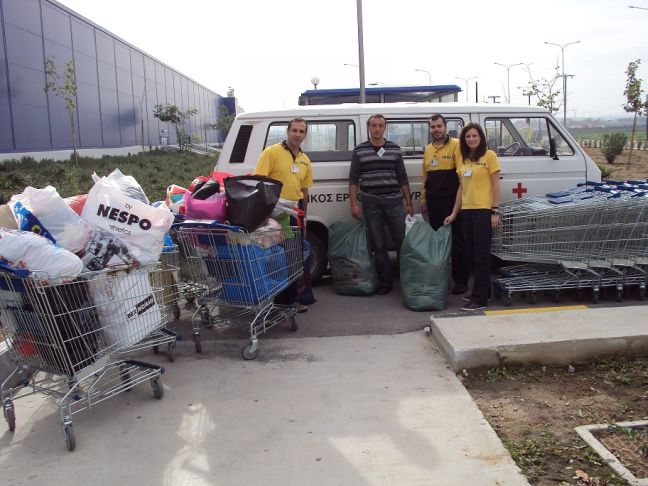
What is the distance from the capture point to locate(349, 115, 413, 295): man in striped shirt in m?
6.14

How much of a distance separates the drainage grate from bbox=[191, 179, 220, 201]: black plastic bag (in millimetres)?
3454

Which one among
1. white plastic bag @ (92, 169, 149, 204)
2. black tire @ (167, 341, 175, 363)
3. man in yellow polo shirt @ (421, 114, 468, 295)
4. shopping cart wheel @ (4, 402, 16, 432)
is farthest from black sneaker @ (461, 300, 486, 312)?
shopping cart wheel @ (4, 402, 16, 432)

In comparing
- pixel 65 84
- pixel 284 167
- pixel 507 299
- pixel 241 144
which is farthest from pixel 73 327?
pixel 65 84

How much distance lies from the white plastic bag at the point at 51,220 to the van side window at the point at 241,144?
300 centimetres

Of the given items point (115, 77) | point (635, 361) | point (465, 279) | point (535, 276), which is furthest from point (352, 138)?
point (115, 77)

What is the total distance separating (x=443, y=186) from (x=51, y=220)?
3.96 m

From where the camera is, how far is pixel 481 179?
5559 millimetres

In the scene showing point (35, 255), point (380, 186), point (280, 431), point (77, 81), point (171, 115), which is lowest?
point (280, 431)

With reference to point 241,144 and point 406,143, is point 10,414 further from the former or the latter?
point 406,143

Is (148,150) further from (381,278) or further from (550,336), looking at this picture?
(550,336)

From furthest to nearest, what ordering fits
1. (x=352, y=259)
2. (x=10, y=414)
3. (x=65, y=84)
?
1. (x=65, y=84)
2. (x=352, y=259)
3. (x=10, y=414)

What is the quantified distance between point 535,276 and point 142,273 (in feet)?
13.1

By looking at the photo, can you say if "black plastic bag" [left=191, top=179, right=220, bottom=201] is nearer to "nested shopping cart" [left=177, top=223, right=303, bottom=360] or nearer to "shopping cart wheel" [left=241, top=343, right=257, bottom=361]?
"nested shopping cart" [left=177, top=223, right=303, bottom=360]

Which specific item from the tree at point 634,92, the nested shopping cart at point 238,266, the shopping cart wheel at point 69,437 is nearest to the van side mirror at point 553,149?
the nested shopping cart at point 238,266
